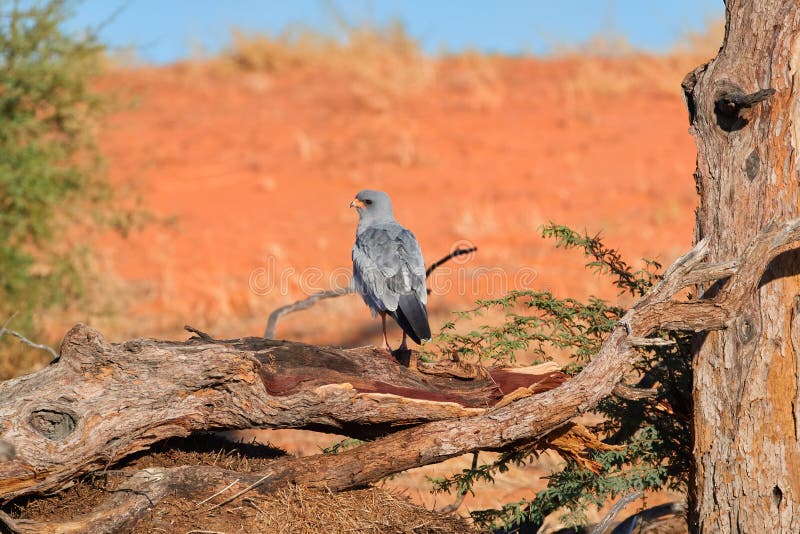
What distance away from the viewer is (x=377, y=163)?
69.1 feet

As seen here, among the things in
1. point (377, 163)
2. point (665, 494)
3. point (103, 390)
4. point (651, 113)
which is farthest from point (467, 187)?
point (103, 390)

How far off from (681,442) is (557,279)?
24.2 ft

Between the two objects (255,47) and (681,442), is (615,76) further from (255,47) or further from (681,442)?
(681,442)

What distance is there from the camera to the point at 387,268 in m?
5.60

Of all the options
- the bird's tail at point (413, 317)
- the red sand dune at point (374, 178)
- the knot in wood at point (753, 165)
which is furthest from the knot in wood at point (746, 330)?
the red sand dune at point (374, 178)

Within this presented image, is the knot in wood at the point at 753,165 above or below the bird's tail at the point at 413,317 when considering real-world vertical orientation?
above

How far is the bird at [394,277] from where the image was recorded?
213 inches

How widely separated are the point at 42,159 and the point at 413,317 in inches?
232

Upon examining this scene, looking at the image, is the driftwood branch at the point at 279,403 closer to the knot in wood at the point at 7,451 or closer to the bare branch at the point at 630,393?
the knot in wood at the point at 7,451

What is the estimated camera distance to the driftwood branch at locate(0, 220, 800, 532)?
3963 mm

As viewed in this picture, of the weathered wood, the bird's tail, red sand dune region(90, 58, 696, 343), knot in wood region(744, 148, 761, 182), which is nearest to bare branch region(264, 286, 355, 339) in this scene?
the bird's tail

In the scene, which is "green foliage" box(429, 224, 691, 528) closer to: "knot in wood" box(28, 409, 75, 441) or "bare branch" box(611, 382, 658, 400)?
"bare branch" box(611, 382, 658, 400)

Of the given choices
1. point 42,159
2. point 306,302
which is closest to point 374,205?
point 306,302

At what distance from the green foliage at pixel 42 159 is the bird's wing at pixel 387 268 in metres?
4.53
